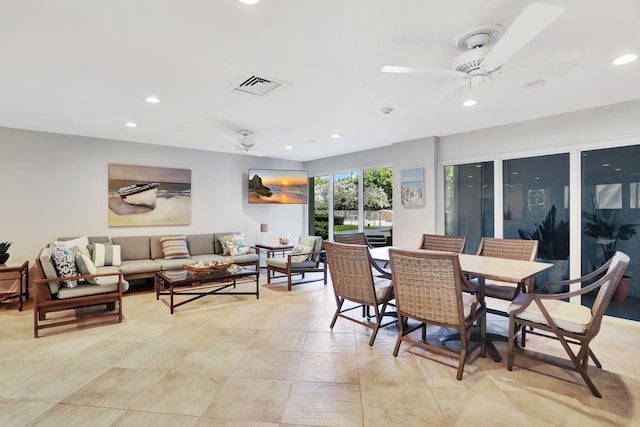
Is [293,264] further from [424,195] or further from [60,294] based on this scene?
[60,294]

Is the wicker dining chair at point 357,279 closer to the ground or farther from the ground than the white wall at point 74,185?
closer to the ground

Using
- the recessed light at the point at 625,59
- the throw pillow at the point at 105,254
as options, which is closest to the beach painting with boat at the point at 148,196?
the throw pillow at the point at 105,254

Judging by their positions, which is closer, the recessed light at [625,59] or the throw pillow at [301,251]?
the recessed light at [625,59]

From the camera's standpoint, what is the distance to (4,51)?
94.4 inches

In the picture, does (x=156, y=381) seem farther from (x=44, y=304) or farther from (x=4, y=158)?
(x=4, y=158)

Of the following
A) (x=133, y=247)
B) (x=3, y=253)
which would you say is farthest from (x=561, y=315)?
(x=3, y=253)

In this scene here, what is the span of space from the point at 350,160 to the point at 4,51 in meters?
5.34

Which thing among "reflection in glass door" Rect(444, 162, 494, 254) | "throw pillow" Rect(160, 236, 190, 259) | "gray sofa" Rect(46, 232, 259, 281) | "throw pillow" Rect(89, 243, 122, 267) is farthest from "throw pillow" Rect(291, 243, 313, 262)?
"throw pillow" Rect(89, 243, 122, 267)

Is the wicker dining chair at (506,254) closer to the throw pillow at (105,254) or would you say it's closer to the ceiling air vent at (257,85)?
the ceiling air vent at (257,85)

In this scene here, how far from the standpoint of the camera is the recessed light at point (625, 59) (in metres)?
2.51

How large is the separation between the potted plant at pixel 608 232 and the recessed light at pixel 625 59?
1.88 meters

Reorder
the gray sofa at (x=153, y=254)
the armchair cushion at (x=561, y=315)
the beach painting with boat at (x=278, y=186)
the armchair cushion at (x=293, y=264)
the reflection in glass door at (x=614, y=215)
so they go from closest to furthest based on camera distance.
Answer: the armchair cushion at (x=561, y=315)
the reflection in glass door at (x=614, y=215)
the gray sofa at (x=153, y=254)
the armchair cushion at (x=293, y=264)
the beach painting with boat at (x=278, y=186)

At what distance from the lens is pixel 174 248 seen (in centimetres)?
553

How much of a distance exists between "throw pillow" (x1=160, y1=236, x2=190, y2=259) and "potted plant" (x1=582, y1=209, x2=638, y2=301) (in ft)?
19.2
